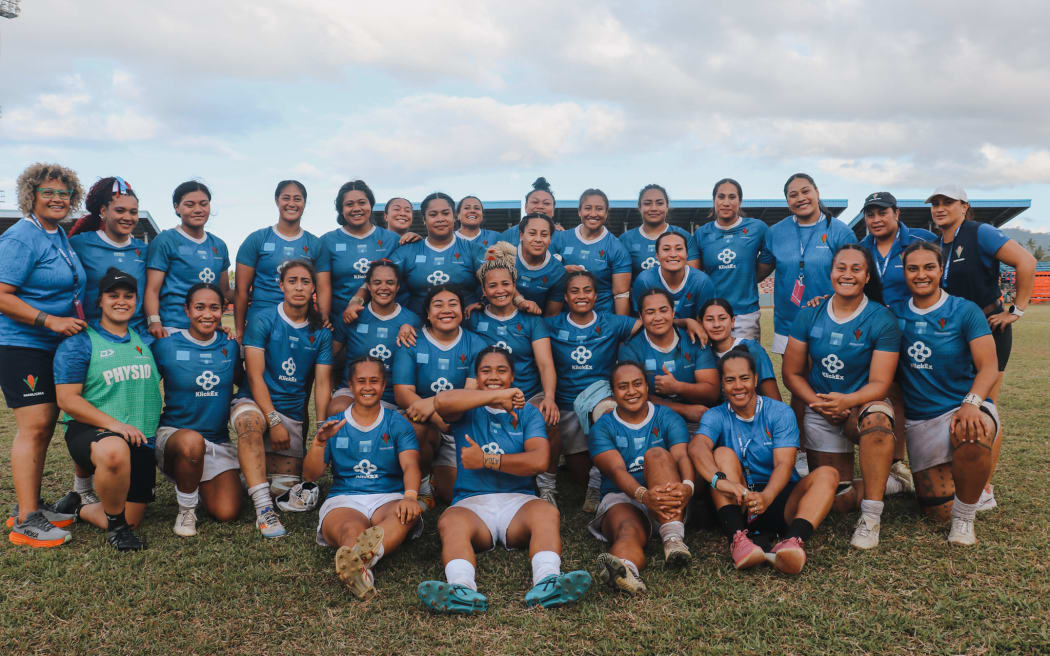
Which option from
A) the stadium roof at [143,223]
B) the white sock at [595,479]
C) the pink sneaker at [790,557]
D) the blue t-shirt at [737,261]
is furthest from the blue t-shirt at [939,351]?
the stadium roof at [143,223]

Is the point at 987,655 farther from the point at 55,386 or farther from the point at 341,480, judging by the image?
the point at 55,386

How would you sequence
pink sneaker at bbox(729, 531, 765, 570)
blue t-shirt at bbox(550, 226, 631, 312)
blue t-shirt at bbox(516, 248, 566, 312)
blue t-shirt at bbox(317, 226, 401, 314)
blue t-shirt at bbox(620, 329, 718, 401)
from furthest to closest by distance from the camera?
blue t-shirt at bbox(550, 226, 631, 312)
blue t-shirt at bbox(317, 226, 401, 314)
blue t-shirt at bbox(516, 248, 566, 312)
blue t-shirt at bbox(620, 329, 718, 401)
pink sneaker at bbox(729, 531, 765, 570)

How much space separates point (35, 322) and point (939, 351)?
17.6ft

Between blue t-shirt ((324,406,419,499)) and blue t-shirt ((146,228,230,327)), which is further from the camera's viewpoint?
blue t-shirt ((146,228,230,327))

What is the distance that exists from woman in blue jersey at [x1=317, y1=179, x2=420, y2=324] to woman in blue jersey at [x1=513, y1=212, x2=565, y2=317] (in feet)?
3.02

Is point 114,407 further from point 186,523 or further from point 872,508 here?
point 872,508

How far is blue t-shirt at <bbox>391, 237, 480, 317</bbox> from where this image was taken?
16.8 feet

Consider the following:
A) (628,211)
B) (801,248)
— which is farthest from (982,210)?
(801,248)

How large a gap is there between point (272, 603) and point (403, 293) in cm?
280

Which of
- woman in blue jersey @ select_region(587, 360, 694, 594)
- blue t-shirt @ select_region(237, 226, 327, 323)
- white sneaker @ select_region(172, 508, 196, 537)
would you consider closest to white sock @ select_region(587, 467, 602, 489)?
woman in blue jersey @ select_region(587, 360, 694, 594)

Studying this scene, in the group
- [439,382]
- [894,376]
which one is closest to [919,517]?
[894,376]

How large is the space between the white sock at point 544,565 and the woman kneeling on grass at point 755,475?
918 millimetres

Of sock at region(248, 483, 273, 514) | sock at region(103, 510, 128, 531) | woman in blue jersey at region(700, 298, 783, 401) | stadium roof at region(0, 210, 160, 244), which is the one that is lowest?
sock at region(103, 510, 128, 531)

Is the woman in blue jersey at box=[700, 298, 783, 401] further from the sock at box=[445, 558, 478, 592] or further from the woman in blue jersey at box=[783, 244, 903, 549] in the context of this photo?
the sock at box=[445, 558, 478, 592]
